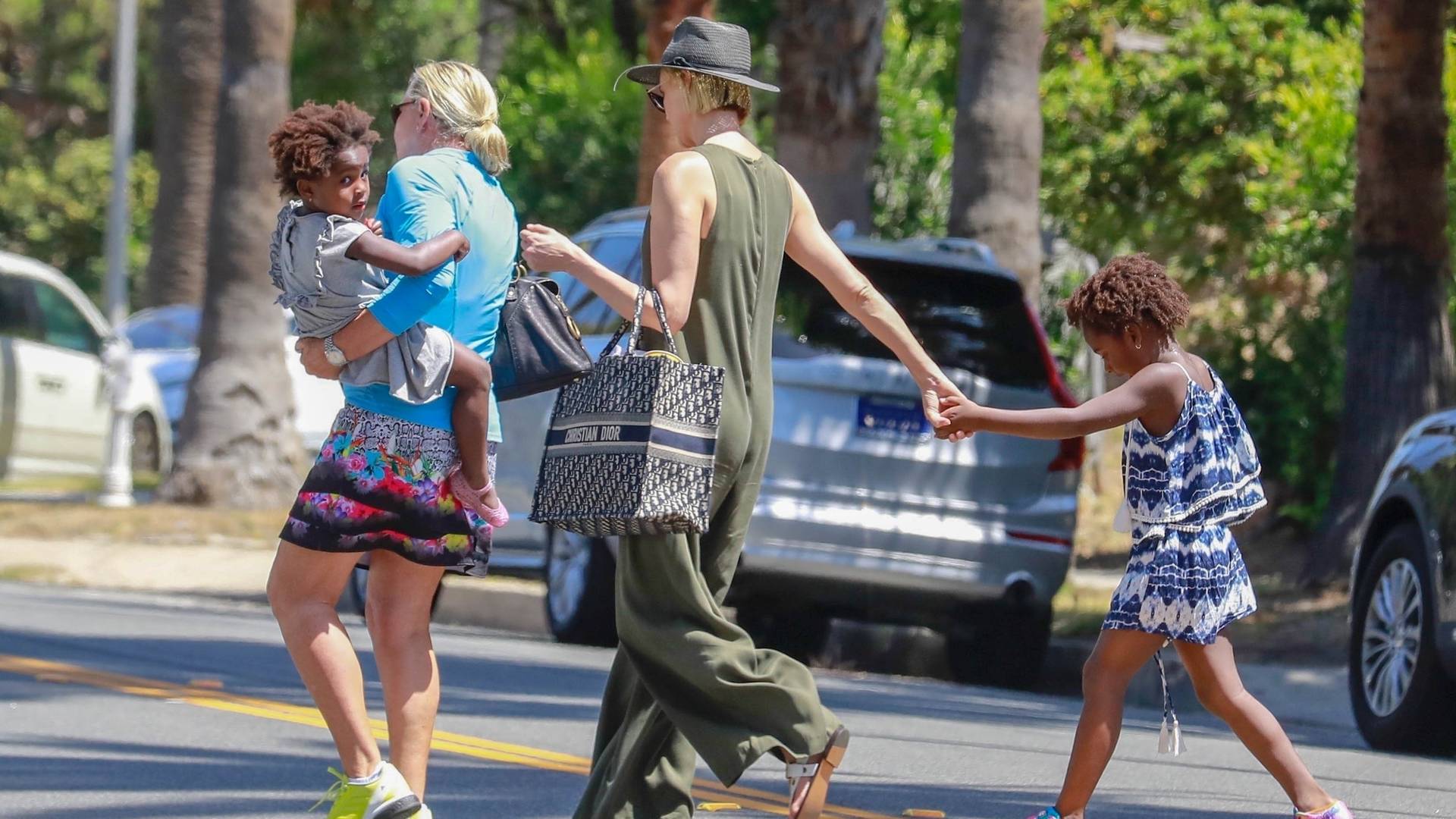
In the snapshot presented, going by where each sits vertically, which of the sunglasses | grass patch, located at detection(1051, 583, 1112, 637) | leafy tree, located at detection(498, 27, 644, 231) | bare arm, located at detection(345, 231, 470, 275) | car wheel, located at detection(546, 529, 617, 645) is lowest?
grass patch, located at detection(1051, 583, 1112, 637)

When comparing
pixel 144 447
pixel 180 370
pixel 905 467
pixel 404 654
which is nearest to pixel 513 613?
pixel 905 467

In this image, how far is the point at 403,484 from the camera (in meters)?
4.99

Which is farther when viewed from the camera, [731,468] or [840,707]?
[840,707]

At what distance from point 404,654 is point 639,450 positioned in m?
0.88

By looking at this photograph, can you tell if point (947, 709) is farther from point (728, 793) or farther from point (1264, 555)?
point (1264, 555)

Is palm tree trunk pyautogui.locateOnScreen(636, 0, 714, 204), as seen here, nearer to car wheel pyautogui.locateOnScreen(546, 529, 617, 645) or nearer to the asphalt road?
car wheel pyautogui.locateOnScreen(546, 529, 617, 645)

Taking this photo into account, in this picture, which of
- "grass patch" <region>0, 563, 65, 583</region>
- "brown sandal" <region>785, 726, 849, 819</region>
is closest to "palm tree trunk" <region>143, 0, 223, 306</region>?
Result: "grass patch" <region>0, 563, 65, 583</region>

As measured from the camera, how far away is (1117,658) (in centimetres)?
537

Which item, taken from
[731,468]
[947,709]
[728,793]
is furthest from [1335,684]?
[731,468]

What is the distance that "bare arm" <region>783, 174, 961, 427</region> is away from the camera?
16.8 ft

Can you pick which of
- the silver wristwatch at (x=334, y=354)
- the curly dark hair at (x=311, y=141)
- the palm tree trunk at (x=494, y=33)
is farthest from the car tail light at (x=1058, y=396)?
the palm tree trunk at (x=494, y=33)

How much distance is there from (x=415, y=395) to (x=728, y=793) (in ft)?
6.52

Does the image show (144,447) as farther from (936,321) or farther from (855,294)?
(855,294)

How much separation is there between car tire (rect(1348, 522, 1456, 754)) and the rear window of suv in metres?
1.99
